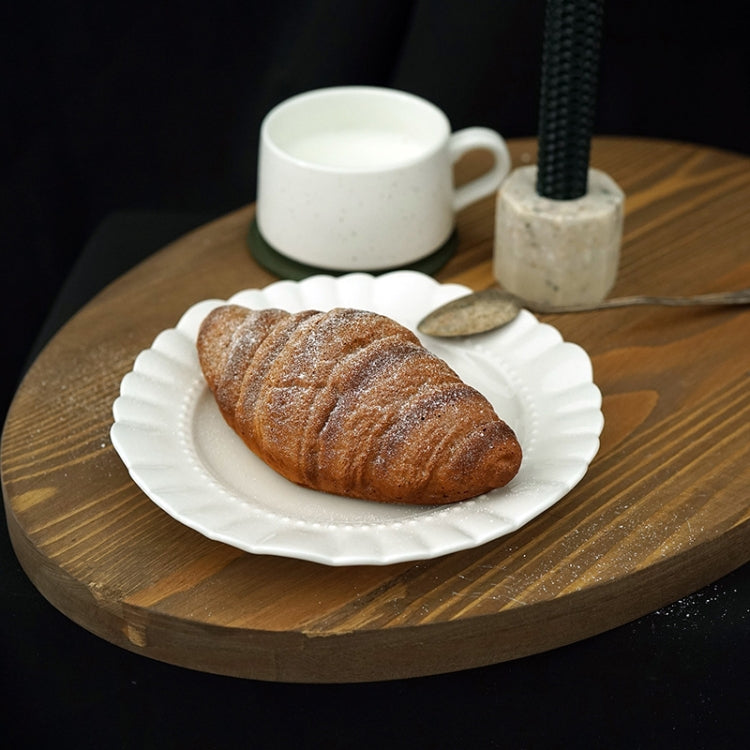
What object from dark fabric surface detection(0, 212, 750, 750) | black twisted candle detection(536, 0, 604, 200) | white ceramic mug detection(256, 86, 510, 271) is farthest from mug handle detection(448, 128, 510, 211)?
dark fabric surface detection(0, 212, 750, 750)

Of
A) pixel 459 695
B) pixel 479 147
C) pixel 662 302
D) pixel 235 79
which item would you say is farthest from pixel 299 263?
pixel 235 79

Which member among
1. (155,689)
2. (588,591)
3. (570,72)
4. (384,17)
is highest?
(570,72)

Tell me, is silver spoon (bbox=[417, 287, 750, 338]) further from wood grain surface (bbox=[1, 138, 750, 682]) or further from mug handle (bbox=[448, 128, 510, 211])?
mug handle (bbox=[448, 128, 510, 211])

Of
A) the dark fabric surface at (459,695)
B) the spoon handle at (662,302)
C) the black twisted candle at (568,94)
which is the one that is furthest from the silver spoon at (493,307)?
the dark fabric surface at (459,695)

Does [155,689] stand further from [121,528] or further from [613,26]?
[613,26]

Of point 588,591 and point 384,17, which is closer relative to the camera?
point 588,591

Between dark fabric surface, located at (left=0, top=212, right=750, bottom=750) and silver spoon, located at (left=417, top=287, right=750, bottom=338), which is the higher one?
silver spoon, located at (left=417, top=287, right=750, bottom=338)

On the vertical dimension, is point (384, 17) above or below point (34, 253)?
above

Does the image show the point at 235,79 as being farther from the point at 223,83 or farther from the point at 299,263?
the point at 299,263

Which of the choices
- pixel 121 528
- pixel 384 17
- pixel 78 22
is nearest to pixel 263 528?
pixel 121 528
